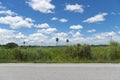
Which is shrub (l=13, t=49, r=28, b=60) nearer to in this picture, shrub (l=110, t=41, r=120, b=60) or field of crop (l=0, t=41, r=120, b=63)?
field of crop (l=0, t=41, r=120, b=63)

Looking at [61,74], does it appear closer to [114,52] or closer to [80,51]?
[114,52]

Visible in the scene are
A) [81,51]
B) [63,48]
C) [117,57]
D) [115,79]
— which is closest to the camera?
[115,79]

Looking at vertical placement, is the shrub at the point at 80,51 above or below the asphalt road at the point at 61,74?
above

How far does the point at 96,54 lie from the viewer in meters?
24.3

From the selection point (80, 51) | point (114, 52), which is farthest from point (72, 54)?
point (114, 52)

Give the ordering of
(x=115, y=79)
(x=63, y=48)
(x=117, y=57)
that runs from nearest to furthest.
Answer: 1. (x=115, y=79)
2. (x=117, y=57)
3. (x=63, y=48)

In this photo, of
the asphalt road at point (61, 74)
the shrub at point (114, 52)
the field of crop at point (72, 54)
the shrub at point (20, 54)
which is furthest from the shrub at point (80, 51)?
the asphalt road at point (61, 74)

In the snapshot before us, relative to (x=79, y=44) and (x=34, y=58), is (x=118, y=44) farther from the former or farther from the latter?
(x=34, y=58)

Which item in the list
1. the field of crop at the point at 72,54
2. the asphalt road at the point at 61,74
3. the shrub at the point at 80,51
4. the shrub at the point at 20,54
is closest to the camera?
the asphalt road at the point at 61,74

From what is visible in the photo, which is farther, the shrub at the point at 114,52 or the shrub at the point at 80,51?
the shrub at the point at 80,51

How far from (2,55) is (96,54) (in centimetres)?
921

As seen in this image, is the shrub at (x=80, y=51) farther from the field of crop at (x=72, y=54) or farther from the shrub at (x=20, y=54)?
the shrub at (x=20, y=54)

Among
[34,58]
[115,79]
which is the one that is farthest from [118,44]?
[115,79]

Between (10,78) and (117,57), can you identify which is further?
(117,57)
